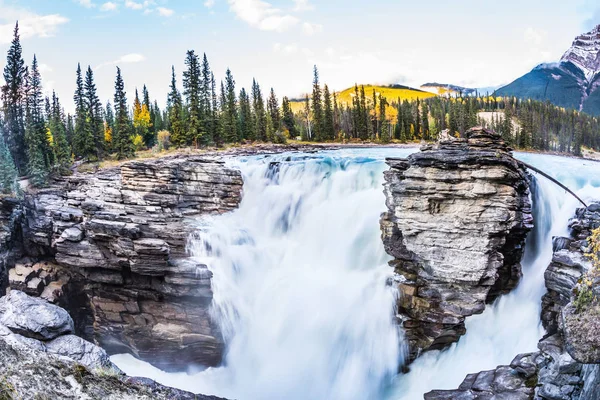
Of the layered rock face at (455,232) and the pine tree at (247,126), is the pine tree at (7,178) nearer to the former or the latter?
the layered rock face at (455,232)

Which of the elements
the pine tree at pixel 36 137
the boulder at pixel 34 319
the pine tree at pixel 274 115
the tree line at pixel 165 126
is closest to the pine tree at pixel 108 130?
the tree line at pixel 165 126

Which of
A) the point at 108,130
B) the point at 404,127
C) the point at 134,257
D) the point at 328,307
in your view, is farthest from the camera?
the point at 404,127

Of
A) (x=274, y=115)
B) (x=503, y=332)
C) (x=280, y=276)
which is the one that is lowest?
(x=503, y=332)

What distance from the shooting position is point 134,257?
1950cm

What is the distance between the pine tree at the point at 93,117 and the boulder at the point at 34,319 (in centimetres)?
3848

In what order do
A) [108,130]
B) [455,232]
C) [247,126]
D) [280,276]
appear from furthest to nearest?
[108,130], [247,126], [280,276], [455,232]

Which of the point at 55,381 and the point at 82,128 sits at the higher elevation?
the point at 82,128

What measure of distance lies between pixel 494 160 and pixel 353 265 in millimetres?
8007

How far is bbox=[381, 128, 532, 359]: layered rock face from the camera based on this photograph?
583 inches

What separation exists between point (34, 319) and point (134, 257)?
703 centimetres

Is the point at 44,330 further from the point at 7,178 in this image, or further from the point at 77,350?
the point at 7,178

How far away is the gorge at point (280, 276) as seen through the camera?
50.6 feet

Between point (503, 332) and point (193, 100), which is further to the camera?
point (193, 100)

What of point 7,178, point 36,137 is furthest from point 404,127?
point 7,178
